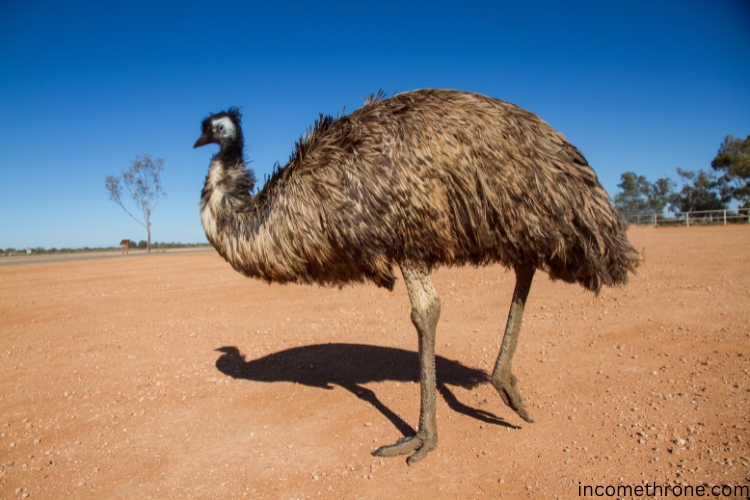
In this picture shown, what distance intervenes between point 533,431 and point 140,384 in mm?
3934

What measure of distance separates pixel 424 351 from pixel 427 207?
3.34 feet

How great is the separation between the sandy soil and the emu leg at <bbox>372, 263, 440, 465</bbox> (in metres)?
0.09

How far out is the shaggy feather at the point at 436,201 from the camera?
3.32 metres

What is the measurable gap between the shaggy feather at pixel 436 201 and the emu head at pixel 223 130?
28.9 inches

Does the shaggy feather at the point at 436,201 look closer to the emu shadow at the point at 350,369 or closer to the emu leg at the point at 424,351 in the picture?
the emu leg at the point at 424,351

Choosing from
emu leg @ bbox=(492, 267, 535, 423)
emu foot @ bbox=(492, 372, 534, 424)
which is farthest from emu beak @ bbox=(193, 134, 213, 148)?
emu foot @ bbox=(492, 372, 534, 424)

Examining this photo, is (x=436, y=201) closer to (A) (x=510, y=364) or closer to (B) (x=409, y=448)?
(A) (x=510, y=364)

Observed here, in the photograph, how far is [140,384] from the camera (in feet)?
17.5

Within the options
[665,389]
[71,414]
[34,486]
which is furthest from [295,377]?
[665,389]

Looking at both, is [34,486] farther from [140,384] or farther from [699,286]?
[699,286]

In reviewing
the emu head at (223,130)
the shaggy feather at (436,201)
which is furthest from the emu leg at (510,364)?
the emu head at (223,130)

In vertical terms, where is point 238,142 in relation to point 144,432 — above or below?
above

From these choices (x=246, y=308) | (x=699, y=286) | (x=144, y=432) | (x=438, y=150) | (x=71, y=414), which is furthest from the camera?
(x=246, y=308)

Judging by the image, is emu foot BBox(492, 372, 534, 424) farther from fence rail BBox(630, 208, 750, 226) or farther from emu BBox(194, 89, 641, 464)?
fence rail BBox(630, 208, 750, 226)
